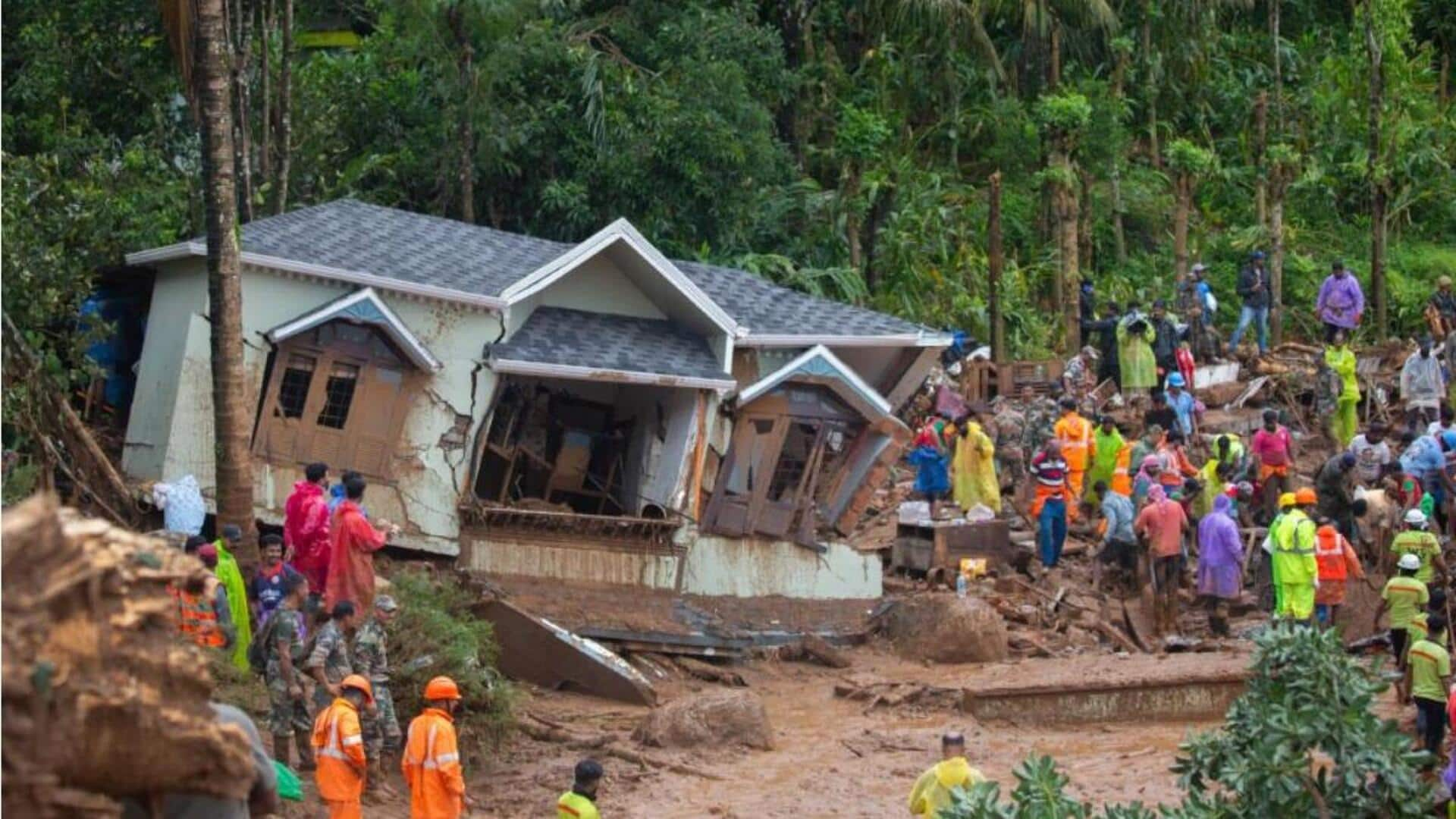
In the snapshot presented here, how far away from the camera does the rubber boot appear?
56.2ft

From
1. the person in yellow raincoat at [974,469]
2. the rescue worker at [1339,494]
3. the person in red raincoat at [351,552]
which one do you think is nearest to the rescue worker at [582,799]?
the person in red raincoat at [351,552]

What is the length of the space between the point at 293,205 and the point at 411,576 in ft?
42.1

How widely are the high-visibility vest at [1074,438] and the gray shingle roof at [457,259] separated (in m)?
1.80

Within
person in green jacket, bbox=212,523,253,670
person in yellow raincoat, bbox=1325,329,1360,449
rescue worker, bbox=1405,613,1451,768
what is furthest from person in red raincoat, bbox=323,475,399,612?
person in yellow raincoat, bbox=1325,329,1360,449

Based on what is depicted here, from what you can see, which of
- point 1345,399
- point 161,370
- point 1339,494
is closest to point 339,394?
point 161,370

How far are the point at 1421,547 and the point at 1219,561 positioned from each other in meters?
2.63

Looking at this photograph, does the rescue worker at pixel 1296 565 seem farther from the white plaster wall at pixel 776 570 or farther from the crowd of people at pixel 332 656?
the crowd of people at pixel 332 656

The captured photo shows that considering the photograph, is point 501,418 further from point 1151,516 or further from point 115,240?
point 1151,516

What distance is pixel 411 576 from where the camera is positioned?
793 inches

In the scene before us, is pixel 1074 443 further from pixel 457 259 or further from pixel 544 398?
pixel 457 259

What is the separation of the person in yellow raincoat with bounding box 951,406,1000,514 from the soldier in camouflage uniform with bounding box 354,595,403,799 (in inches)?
378

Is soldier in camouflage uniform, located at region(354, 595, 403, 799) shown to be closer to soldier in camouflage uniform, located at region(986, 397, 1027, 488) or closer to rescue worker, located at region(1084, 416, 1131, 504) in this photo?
rescue worker, located at region(1084, 416, 1131, 504)

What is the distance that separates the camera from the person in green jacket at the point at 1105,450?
84.4ft

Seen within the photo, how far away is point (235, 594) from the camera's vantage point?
60.5 feet
